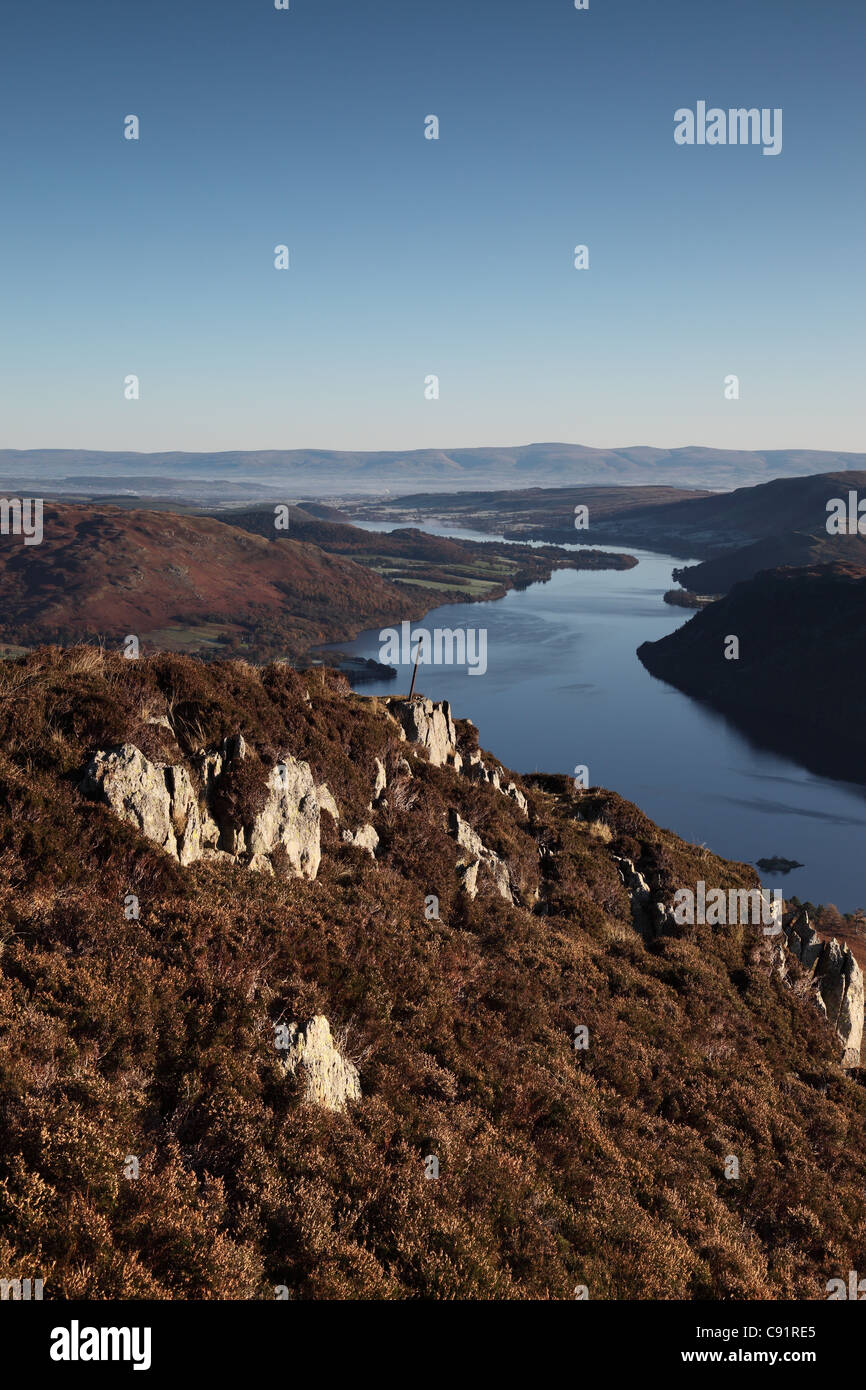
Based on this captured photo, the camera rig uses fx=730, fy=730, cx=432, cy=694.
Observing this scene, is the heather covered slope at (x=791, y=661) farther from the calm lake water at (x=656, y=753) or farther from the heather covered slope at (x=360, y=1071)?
the heather covered slope at (x=360, y=1071)

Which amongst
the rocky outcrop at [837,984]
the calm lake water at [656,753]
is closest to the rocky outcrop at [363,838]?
the rocky outcrop at [837,984]

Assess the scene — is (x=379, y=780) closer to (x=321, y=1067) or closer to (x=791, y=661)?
(x=321, y=1067)

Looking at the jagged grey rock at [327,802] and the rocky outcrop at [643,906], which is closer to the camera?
the jagged grey rock at [327,802]

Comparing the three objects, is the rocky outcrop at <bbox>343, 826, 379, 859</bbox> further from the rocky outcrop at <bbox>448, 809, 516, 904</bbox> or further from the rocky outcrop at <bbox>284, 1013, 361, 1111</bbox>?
the rocky outcrop at <bbox>284, 1013, 361, 1111</bbox>

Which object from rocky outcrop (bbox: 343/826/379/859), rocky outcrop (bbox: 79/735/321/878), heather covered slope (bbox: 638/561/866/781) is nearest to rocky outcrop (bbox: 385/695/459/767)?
rocky outcrop (bbox: 343/826/379/859)
